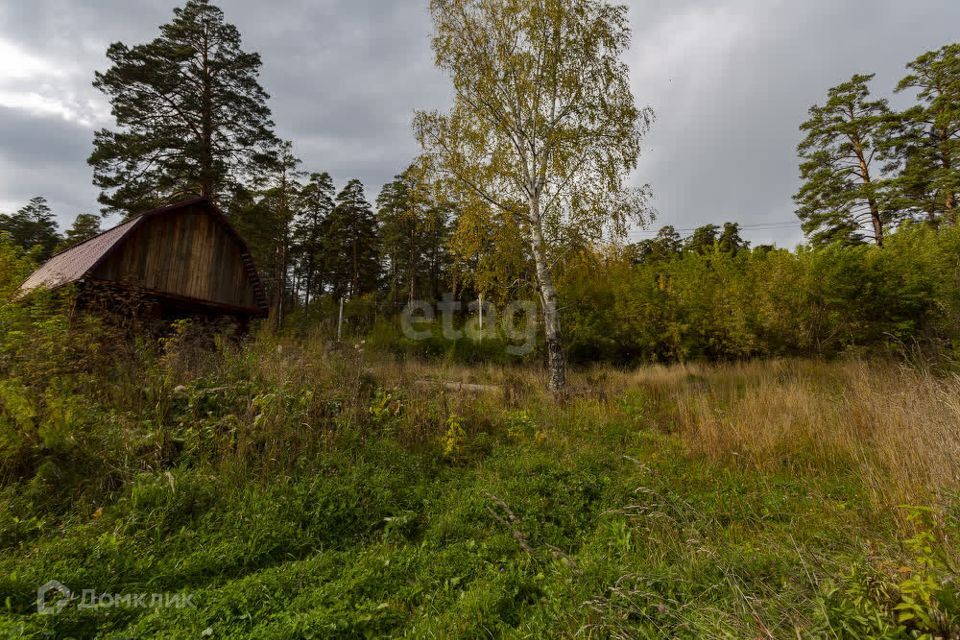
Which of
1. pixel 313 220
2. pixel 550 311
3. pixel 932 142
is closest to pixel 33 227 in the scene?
pixel 313 220

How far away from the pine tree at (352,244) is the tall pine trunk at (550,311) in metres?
22.3

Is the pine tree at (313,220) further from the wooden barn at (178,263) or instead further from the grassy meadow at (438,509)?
the grassy meadow at (438,509)

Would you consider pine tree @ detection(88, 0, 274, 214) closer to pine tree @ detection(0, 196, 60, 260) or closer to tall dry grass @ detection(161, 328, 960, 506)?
tall dry grass @ detection(161, 328, 960, 506)

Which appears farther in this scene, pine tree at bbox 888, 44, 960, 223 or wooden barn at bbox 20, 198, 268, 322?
pine tree at bbox 888, 44, 960, 223

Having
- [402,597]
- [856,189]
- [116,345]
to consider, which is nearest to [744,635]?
[402,597]

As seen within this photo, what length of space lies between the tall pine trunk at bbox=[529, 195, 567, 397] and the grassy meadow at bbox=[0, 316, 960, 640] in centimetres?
183

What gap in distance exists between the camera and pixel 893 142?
17.9m

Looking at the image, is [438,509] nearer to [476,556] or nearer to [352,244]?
[476,556]

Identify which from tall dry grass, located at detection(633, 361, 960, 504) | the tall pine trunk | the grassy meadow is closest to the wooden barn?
the grassy meadow

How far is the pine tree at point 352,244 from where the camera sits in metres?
27.8

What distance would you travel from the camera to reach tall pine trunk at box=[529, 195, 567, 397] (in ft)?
24.6

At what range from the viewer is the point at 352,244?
29016mm

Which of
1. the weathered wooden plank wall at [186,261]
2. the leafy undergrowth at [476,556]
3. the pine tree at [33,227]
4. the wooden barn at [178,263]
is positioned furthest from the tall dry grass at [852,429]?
the pine tree at [33,227]

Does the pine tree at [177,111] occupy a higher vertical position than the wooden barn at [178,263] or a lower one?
higher
